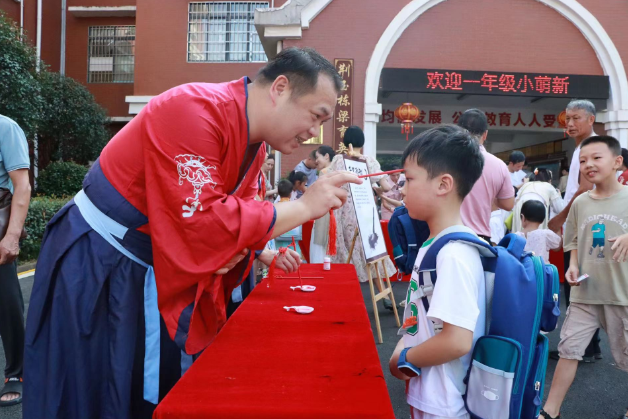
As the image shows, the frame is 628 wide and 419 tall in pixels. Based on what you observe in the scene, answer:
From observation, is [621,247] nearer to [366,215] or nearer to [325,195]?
[325,195]

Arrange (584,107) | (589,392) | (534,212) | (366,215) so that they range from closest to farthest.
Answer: (589,392) → (584,107) → (366,215) → (534,212)

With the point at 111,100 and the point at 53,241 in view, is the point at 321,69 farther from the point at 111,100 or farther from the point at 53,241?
the point at 111,100

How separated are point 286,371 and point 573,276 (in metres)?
2.05

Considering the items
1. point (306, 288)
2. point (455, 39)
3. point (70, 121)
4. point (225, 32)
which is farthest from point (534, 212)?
point (70, 121)

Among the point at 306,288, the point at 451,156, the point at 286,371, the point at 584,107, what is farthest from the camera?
the point at 584,107

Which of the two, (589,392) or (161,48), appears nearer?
(589,392)

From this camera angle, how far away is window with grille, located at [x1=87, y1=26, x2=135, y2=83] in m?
14.4

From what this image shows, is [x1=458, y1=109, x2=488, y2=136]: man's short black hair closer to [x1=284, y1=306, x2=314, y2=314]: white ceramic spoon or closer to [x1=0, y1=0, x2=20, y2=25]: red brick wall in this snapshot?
[x1=284, y1=306, x2=314, y2=314]: white ceramic spoon

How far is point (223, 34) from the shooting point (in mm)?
13141

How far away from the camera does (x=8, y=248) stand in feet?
8.90

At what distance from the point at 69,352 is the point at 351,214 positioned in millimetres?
3516

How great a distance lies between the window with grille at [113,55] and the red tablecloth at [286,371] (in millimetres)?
14082

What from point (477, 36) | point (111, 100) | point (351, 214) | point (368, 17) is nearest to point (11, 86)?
point (111, 100)

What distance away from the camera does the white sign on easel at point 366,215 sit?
4336 mm
